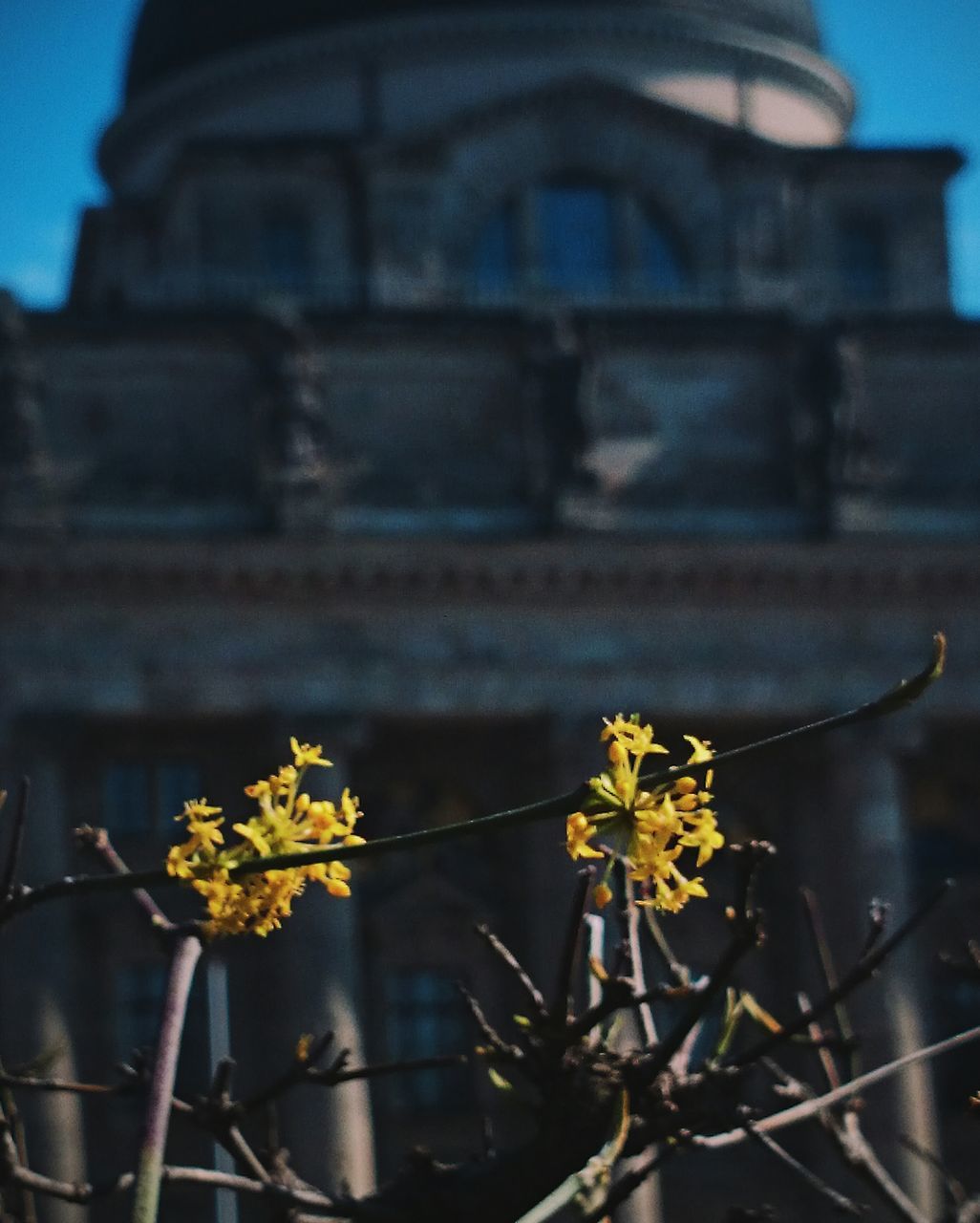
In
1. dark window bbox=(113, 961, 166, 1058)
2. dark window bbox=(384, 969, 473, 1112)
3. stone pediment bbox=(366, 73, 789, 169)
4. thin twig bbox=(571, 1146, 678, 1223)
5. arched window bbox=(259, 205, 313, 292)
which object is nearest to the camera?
thin twig bbox=(571, 1146, 678, 1223)

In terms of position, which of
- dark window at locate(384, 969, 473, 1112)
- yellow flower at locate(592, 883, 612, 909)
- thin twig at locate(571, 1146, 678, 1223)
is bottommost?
dark window at locate(384, 969, 473, 1112)

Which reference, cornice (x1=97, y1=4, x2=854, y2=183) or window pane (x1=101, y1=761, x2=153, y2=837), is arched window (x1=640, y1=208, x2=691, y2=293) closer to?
cornice (x1=97, y1=4, x2=854, y2=183)

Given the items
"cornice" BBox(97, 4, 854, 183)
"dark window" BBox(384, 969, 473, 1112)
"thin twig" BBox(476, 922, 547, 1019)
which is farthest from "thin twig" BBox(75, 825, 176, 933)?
"cornice" BBox(97, 4, 854, 183)

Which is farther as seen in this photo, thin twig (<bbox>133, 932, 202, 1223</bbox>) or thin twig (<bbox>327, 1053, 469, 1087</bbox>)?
Answer: thin twig (<bbox>327, 1053, 469, 1087</bbox>)

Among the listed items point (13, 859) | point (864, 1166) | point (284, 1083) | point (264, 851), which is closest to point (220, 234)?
point (864, 1166)

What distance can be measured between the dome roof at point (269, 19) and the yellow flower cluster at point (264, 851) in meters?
45.5

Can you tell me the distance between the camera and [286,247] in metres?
50.7

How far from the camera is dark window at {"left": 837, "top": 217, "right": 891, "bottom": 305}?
51.7 meters

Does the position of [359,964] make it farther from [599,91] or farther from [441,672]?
[599,91]

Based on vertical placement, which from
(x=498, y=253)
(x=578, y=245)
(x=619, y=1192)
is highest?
(x=578, y=245)

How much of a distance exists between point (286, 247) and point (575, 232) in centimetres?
489

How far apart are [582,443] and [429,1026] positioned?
8.66 metres

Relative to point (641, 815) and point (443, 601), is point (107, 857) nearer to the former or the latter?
point (641, 815)

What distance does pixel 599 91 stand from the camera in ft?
166
